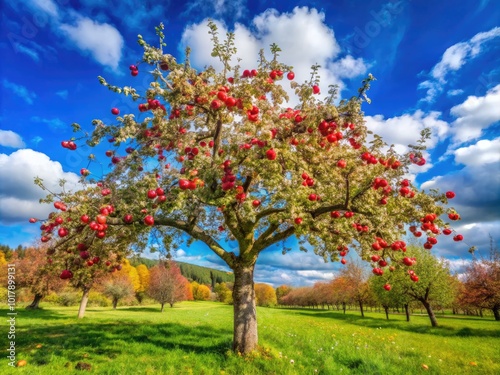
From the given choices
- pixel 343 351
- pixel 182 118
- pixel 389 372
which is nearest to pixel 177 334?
pixel 343 351

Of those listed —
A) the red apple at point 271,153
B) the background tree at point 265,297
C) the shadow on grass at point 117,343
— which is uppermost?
the red apple at point 271,153

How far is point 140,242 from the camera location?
517 inches

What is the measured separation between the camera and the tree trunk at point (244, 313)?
35.7 ft

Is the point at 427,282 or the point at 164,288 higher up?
the point at 427,282

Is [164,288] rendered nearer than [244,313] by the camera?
No

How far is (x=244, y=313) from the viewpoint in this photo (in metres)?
11.3

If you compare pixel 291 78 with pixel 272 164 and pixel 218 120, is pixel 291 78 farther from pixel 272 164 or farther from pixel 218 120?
pixel 272 164

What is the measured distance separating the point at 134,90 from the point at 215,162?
13.1 feet

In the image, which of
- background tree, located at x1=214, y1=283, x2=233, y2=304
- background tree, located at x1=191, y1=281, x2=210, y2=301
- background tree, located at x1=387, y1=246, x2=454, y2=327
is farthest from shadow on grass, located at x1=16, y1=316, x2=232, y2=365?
background tree, located at x1=191, y1=281, x2=210, y2=301

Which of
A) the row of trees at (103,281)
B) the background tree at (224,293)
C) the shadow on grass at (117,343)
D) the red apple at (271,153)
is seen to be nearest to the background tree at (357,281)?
the row of trees at (103,281)

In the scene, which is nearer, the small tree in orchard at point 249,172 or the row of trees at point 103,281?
the small tree in orchard at point 249,172

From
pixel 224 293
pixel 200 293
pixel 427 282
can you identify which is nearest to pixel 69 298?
pixel 427 282

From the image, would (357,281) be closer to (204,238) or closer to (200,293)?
(204,238)

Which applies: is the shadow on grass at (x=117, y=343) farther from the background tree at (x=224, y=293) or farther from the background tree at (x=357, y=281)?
the background tree at (x=224, y=293)
